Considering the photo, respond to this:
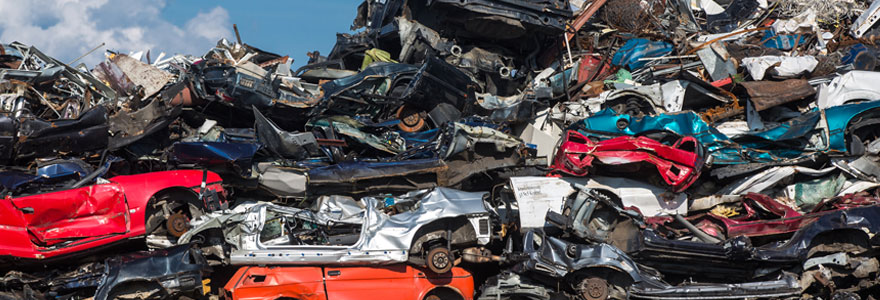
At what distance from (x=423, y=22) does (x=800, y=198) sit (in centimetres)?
1061

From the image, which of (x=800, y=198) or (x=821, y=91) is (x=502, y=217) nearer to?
(x=800, y=198)

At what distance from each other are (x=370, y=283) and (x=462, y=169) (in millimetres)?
3244

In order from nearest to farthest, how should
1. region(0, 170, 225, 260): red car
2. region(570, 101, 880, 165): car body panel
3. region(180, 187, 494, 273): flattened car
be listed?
1. region(0, 170, 225, 260): red car
2. region(180, 187, 494, 273): flattened car
3. region(570, 101, 880, 165): car body panel

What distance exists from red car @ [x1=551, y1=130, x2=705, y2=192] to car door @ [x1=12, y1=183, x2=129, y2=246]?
691cm

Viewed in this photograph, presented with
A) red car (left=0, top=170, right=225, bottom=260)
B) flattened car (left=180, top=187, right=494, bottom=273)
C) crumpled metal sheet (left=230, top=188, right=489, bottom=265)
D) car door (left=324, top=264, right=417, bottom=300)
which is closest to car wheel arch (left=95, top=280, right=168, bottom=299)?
flattened car (left=180, top=187, right=494, bottom=273)

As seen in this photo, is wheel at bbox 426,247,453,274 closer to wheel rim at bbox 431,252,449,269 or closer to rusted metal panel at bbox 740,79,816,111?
wheel rim at bbox 431,252,449,269

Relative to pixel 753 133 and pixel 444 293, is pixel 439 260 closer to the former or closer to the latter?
pixel 444 293

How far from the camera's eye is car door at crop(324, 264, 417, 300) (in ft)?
31.1

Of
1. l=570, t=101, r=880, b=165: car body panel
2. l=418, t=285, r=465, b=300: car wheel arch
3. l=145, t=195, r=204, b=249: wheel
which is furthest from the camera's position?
l=570, t=101, r=880, b=165: car body panel

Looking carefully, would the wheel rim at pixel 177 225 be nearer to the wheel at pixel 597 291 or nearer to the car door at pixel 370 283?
the car door at pixel 370 283

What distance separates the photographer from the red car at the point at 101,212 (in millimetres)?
9484

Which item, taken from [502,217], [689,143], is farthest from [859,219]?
[502,217]

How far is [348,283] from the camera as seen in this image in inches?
376

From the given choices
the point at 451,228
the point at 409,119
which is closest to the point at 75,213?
the point at 451,228
